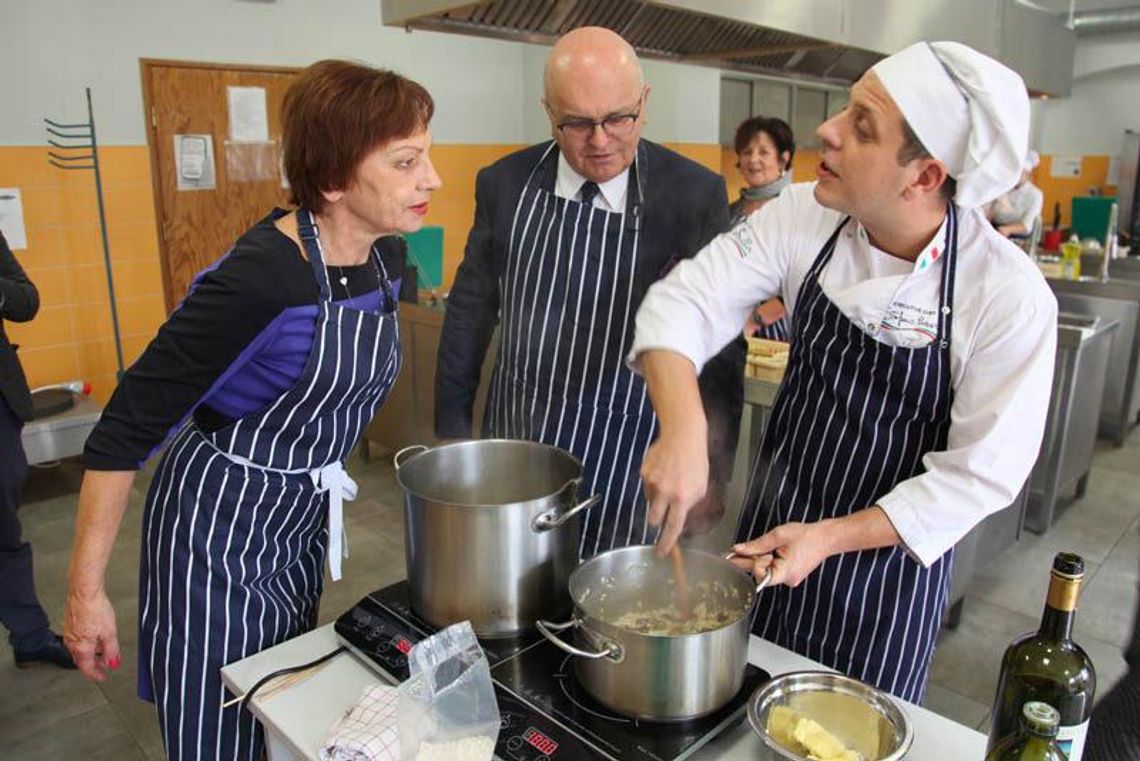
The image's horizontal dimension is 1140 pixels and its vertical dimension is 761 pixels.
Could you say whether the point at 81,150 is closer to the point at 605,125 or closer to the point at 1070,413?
the point at 605,125

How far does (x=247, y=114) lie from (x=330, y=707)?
4.14 meters

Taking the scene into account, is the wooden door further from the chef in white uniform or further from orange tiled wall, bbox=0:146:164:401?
the chef in white uniform

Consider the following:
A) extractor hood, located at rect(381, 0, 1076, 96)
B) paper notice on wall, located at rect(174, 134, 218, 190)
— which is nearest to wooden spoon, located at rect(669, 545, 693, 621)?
extractor hood, located at rect(381, 0, 1076, 96)

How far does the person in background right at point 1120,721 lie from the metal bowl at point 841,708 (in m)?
0.26

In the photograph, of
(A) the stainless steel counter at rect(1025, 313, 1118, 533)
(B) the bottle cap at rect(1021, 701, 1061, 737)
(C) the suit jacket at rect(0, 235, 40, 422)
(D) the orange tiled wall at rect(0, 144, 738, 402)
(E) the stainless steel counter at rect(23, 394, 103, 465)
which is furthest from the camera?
(D) the orange tiled wall at rect(0, 144, 738, 402)

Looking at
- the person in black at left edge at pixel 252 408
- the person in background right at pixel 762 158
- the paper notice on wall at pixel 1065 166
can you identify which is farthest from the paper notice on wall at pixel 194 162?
the paper notice on wall at pixel 1065 166

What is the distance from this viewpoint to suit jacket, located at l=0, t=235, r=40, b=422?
2152 millimetres

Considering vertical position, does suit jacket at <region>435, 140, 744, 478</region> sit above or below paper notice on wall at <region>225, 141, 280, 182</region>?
below

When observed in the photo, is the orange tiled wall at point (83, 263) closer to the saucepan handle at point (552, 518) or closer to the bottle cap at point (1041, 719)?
the saucepan handle at point (552, 518)

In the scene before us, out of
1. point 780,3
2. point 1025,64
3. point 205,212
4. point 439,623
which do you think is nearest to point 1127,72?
point 1025,64

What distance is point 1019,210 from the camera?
228 inches

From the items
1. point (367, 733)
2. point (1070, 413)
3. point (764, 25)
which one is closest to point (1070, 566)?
point (367, 733)

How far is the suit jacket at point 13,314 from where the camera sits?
7.06ft

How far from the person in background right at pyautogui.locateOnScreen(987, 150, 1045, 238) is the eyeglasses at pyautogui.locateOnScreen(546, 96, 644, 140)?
435cm
